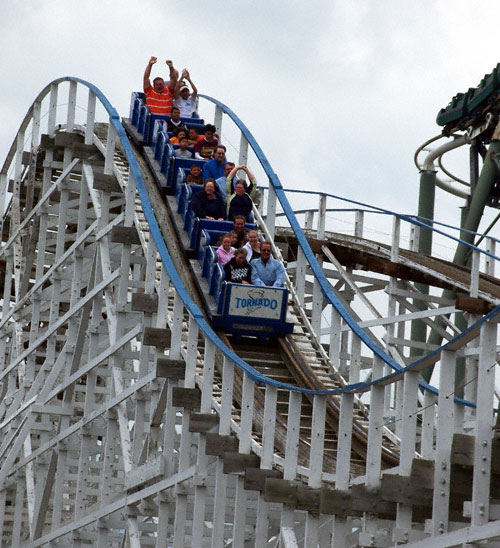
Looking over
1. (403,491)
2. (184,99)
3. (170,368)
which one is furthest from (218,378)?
(184,99)

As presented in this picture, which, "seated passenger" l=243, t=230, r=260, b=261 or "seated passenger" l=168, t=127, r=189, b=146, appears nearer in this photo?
"seated passenger" l=243, t=230, r=260, b=261

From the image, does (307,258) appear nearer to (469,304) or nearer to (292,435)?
(469,304)

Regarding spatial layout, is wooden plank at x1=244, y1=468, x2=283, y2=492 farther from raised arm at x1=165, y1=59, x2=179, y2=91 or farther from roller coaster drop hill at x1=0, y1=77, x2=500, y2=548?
raised arm at x1=165, y1=59, x2=179, y2=91

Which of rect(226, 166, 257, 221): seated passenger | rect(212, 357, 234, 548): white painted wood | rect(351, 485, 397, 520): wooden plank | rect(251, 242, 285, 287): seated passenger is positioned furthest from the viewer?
rect(226, 166, 257, 221): seated passenger

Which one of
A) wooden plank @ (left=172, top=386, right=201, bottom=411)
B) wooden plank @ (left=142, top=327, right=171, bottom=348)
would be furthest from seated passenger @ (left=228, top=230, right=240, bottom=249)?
wooden plank @ (left=172, top=386, right=201, bottom=411)

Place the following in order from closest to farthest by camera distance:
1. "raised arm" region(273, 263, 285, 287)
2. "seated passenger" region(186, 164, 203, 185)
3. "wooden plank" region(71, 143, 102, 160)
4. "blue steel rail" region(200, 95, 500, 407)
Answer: "blue steel rail" region(200, 95, 500, 407)
"raised arm" region(273, 263, 285, 287)
"seated passenger" region(186, 164, 203, 185)
"wooden plank" region(71, 143, 102, 160)

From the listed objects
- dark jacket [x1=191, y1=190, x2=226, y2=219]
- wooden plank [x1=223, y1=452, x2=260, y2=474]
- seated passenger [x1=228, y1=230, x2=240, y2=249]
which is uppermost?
dark jacket [x1=191, y1=190, x2=226, y2=219]

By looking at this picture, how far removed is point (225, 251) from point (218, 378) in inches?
63.4

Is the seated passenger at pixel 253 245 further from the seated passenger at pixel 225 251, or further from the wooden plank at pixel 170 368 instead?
the wooden plank at pixel 170 368

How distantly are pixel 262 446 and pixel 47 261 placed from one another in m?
8.30

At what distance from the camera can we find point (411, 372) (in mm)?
7879

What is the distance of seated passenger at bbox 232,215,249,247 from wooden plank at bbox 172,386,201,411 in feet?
7.69

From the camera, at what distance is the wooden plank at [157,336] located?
11.8m

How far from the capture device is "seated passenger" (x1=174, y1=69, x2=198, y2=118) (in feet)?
58.2
